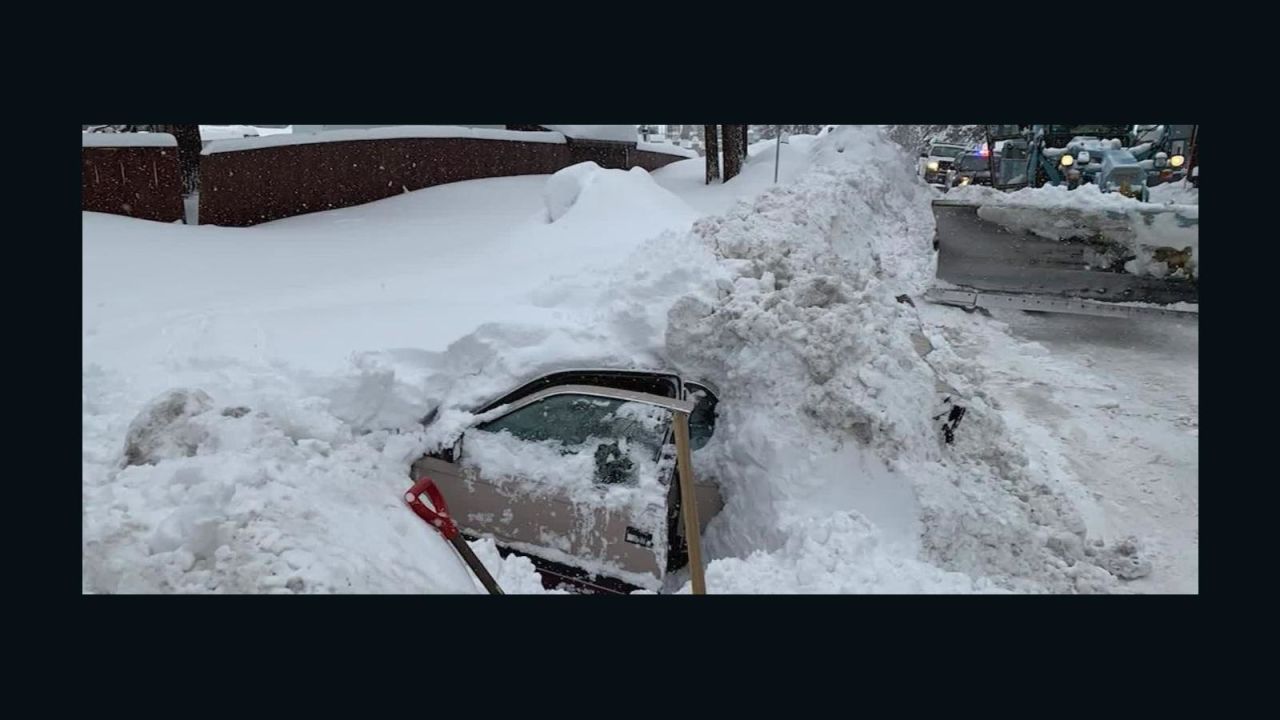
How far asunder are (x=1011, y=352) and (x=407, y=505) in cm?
768

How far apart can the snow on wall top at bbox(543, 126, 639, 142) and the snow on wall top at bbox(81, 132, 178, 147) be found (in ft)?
35.7

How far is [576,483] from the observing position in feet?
14.0

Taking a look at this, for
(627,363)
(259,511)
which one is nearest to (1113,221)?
(627,363)

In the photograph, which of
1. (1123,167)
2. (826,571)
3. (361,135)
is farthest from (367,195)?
(1123,167)

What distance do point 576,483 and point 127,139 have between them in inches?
352

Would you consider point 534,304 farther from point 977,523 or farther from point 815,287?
point 977,523

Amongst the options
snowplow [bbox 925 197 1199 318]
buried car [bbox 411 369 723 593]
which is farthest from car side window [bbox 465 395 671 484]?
snowplow [bbox 925 197 1199 318]

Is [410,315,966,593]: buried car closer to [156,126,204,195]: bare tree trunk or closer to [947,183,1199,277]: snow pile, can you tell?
[947,183,1199,277]: snow pile

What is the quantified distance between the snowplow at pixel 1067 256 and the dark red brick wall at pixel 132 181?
1015 centimetres

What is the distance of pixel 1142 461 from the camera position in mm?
6637

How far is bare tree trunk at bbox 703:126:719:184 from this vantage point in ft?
59.8

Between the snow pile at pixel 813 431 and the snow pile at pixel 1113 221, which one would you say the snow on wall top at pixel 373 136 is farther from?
the snow pile at pixel 1113 221

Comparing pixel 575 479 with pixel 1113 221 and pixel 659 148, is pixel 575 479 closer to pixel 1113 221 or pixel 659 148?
pixel 1113 221

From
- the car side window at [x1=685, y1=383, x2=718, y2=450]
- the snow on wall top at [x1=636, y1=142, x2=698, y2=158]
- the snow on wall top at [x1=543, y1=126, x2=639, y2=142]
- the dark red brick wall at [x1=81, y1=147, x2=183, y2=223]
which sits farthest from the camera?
the snow on wall top at [x1=636, y1=142, x2=698, y2=158]
